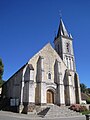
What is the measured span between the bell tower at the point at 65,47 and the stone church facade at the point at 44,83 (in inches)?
79.4

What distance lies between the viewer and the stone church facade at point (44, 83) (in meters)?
24.5

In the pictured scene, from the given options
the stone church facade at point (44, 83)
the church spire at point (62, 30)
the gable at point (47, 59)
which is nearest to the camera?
the stone church facade at point (44, 83)

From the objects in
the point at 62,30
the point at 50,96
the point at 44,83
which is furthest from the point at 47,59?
the point at 62,30

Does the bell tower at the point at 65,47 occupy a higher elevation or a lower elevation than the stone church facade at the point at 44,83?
higher

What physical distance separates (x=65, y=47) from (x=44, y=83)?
1344 centimetres

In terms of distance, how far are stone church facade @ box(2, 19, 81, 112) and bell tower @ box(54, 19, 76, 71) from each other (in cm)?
202

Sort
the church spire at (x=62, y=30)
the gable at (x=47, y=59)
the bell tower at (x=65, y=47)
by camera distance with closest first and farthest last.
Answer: the gable at (x=47, y=59), the bell tower at (x=65, y=47), the church spire at (x=62, y=30)

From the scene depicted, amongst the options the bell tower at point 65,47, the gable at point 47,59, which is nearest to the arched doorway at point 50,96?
the gable at point 47,59

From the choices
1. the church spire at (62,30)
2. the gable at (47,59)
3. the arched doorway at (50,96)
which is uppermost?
the church spire at (62,30)

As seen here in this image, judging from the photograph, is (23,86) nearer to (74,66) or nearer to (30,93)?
(30,93)

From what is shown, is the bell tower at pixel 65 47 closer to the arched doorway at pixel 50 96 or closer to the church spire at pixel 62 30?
the church spire at pixel 62 30

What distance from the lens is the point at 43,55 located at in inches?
1133

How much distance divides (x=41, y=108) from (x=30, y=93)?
3.08 metres

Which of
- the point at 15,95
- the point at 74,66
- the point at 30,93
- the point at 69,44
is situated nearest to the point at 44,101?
the point at 30,93
